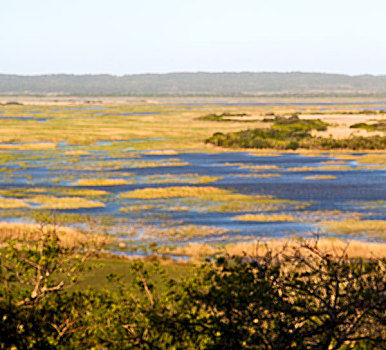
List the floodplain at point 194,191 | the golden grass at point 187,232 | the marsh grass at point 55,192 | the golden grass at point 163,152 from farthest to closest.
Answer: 1. the golden grass at point 163,152
2. the marsh grass at point 55,192
3. the floodplain at point 194,191
4. the golden grass at point 187,232

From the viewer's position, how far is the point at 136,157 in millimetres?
77062

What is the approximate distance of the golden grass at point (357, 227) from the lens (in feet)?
119

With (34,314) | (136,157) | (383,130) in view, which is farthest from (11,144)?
(34,314)

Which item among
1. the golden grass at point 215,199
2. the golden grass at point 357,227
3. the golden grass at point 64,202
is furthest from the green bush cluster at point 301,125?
the golden grass at point 357,227

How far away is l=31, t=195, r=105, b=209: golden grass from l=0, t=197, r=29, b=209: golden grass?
1.06 m

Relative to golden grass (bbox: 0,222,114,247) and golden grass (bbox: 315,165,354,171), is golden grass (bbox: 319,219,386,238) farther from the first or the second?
golden grass (bbox: 315,165,354,171)

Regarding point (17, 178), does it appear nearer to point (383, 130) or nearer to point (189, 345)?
point (189, 345)

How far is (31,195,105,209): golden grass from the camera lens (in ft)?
146

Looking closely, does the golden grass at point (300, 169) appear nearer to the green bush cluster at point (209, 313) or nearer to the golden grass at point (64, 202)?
the golden grass at point (64, 202)

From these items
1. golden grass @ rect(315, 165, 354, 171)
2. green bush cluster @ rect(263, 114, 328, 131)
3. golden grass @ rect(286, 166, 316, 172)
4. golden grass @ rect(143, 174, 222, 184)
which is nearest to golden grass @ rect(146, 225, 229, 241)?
golden grass @ rect(143, 174, 222, 184)

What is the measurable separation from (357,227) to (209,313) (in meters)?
26.7

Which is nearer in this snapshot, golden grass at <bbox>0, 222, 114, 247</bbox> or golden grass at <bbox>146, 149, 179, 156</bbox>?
golden grass at <bbox>0, 222, 114, 247</bbox>

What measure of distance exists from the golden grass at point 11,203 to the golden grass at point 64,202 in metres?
1.06

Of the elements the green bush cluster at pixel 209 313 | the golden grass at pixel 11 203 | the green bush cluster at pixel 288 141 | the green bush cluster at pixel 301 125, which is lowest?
the golden grass at pixel 11 203
